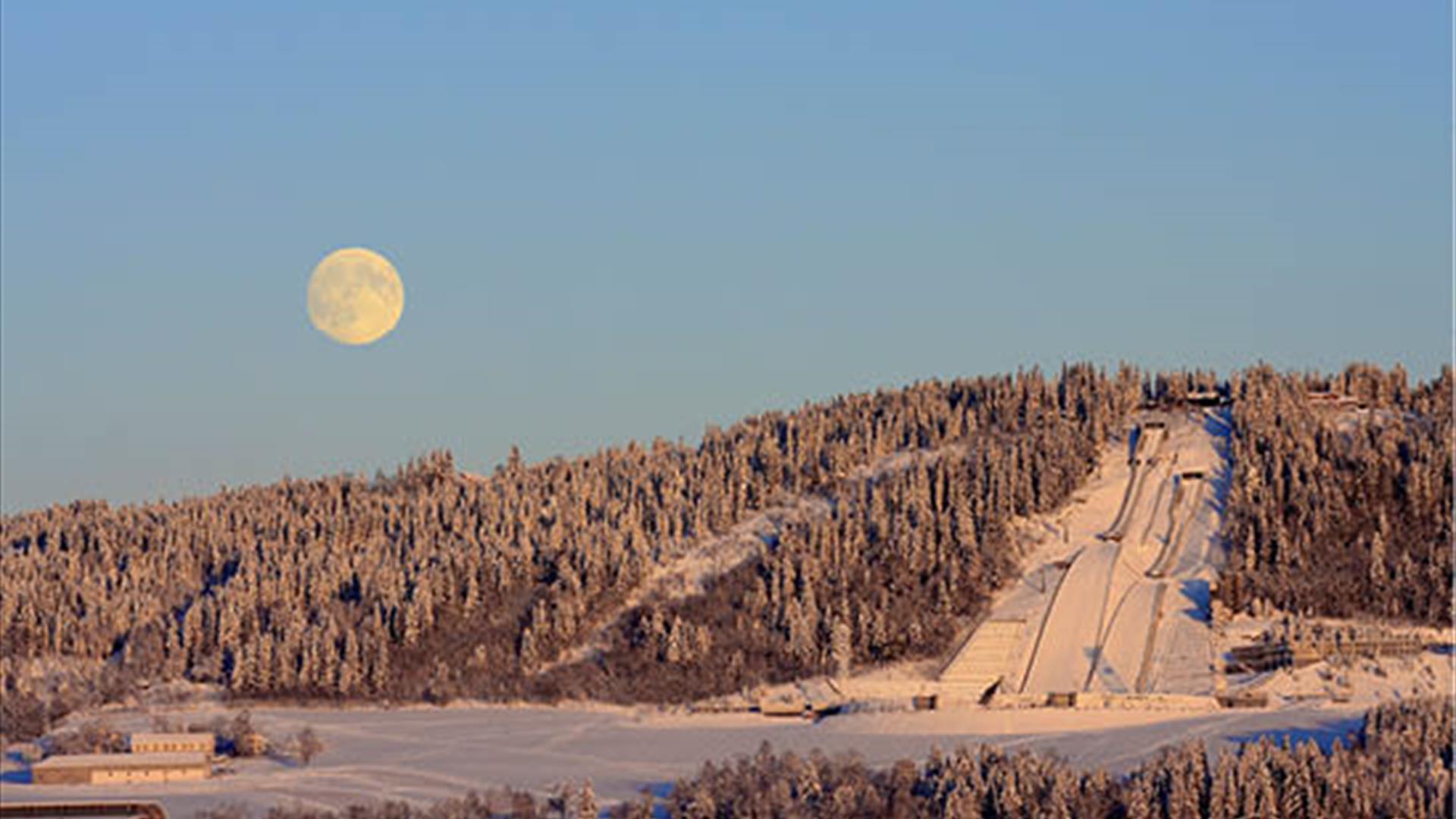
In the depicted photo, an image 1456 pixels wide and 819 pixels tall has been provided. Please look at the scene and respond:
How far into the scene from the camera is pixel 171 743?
646 feet

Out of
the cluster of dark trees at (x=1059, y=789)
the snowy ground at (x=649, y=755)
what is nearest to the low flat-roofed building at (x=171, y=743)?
the snowy ground at (x=649, y=755)

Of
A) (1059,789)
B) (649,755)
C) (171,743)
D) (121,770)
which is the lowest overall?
(1059,789)

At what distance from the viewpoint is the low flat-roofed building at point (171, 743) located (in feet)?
643

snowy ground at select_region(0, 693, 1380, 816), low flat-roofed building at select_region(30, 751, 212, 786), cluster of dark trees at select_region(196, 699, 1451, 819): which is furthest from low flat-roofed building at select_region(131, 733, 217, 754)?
cluster of dark trees at select_region(196, 699, 1451, 819)

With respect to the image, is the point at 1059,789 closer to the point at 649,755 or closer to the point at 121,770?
the point at 649,755

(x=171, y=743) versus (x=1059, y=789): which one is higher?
(x=171, y=743)

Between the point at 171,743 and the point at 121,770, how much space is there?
20.1 feet

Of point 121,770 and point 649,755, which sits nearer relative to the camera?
point 121,770

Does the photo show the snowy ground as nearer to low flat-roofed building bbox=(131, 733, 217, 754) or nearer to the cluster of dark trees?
low flat-roofed building bbox=(131, 733, 217, 754)

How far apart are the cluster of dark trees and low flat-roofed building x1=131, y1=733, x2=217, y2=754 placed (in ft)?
57.7

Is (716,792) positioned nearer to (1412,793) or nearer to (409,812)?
(409,812)

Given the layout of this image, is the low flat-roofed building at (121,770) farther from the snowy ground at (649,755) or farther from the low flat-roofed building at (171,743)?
the low flat-roofed building at (171,743)

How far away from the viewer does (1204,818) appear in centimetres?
16500

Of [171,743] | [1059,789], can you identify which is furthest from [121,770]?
[1059,789]
